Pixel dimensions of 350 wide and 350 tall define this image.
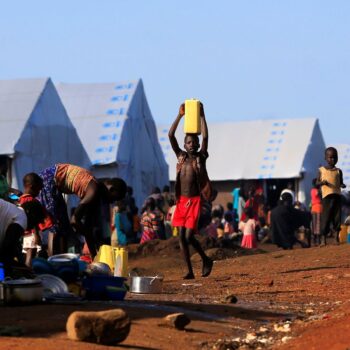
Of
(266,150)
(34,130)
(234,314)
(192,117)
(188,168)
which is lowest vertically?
(234,314)

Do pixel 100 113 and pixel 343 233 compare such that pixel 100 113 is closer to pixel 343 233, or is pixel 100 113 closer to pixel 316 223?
pixel 316 223

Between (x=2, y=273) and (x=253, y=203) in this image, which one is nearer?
(x=2, y=273)

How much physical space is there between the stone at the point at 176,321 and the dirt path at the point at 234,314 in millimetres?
54

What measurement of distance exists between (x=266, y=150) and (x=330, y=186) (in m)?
18.1

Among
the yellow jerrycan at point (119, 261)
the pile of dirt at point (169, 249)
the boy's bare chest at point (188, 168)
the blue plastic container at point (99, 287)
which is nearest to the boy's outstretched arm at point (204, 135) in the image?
the boy's bare chest at point (188, 168)

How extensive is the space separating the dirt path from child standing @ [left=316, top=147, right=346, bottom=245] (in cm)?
314

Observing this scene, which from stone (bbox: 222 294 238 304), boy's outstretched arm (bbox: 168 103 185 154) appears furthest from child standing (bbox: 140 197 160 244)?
stone (bbox: 222 294 238 304)

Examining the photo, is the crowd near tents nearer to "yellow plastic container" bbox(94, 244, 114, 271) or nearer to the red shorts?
the red shorts

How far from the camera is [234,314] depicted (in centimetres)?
915

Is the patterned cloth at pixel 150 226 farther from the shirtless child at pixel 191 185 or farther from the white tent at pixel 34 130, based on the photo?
the shirtless child at pixel 191 185

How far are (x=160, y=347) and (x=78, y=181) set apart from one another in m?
4.95

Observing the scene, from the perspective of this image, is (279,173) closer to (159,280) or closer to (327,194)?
(327,194)

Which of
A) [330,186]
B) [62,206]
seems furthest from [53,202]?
[330,186]

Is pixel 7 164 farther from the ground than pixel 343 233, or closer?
farther from the ground
